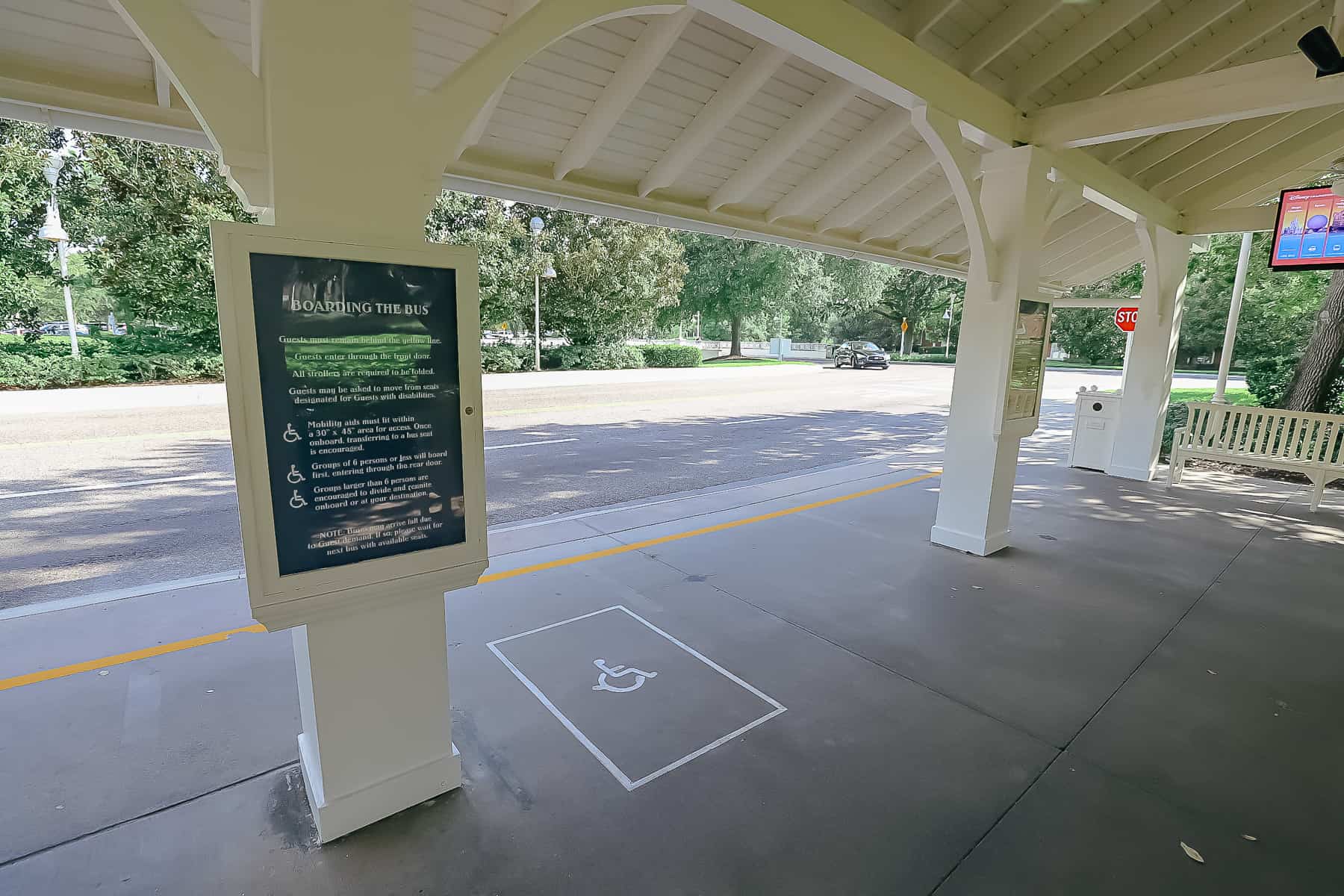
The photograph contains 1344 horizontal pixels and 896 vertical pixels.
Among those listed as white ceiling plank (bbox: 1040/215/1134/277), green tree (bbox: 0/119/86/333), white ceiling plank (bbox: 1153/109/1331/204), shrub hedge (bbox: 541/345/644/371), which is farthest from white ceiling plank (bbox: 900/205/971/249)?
green tree (bbox: 0/119/86/333)

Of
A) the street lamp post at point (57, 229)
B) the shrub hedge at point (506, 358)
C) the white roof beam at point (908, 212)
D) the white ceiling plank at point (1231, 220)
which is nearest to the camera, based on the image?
the white roof beam at point (908, 212)

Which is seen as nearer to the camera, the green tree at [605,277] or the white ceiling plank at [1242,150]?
the white ceiling plank at [1242,150]

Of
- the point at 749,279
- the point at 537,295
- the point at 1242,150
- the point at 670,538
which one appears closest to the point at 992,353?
the point at 670,538

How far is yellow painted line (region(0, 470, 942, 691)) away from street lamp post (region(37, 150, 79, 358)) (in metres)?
16.7

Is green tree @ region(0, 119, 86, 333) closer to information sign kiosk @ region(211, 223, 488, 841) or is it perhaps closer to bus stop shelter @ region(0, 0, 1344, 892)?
bus stop shelter @ region(0, 0, 1344, 892)

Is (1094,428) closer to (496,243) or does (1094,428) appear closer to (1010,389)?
(1010,389)

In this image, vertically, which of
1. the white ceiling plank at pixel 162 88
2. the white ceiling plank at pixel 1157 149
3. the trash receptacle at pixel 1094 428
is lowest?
the trash receptacle at pixel 1094 428

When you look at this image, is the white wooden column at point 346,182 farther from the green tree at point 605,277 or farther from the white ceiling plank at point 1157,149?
the green tree at point 605,277

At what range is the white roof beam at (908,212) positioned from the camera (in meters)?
6.91

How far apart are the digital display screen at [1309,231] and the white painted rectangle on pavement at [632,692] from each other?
7.50 meters

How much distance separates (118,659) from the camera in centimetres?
344

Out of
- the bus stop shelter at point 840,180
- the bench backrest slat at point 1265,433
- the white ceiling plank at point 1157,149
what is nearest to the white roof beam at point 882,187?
the bus stop shelter at point 840,180

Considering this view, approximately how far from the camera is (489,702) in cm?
322

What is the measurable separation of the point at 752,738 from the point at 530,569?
2515 millimetres
